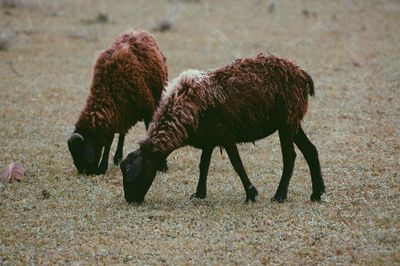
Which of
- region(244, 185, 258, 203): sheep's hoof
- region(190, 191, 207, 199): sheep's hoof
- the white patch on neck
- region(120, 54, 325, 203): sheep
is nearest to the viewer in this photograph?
region(120, 54, 325, 203): sheep

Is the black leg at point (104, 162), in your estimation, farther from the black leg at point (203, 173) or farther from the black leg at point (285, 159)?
the black leg at point (285, 159)

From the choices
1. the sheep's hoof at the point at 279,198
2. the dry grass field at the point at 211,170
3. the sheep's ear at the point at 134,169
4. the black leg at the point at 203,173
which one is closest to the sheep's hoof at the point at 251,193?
the dry grass field at the point at 211,170

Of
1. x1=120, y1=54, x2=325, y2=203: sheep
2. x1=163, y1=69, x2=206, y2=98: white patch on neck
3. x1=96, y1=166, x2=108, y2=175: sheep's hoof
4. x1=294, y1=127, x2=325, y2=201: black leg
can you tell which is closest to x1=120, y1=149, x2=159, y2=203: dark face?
x1=120, y1=54, x2=325, y2=203: sheep

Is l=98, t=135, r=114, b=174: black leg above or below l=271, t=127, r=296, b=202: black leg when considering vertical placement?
below

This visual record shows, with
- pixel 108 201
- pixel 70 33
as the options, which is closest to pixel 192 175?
pixel 108 201

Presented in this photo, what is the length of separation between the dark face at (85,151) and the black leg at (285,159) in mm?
3014

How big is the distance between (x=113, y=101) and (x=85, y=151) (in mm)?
883

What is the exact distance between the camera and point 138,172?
9.08 m

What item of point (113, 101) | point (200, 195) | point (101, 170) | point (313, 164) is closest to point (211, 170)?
point (200, 195)

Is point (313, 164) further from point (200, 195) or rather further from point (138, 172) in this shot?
point (138, 172)

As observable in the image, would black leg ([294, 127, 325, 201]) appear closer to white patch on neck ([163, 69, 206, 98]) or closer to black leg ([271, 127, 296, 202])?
black leg ([271, 127, 296, 202])

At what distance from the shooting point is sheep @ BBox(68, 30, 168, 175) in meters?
10.6

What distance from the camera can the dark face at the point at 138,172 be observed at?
9094 millimetres

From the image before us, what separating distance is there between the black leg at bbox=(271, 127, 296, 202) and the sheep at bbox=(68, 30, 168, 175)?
265 centimetres
